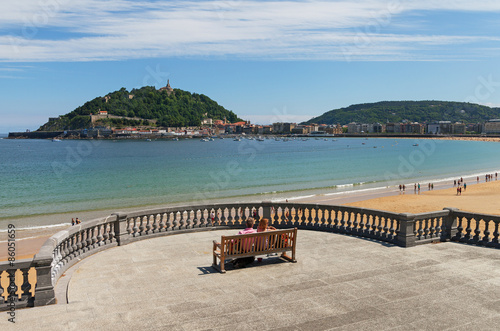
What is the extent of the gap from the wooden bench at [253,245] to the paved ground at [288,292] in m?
0.40

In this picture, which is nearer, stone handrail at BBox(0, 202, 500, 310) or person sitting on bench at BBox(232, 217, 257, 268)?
stone handrail at BBox(0, 202, 500, 310)

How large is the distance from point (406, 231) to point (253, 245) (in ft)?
15.5

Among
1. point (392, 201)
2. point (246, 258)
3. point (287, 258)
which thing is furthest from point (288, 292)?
point (392, 201)

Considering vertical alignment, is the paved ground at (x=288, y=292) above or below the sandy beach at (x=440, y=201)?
above

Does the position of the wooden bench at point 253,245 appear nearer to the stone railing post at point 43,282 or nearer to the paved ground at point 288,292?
the paved ground at point 288,292

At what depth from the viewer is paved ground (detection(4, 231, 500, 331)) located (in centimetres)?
657

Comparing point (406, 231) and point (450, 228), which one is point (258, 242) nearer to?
point (406, 231)

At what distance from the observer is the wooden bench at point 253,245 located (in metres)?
8.97

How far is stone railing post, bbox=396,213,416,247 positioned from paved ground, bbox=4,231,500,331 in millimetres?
284

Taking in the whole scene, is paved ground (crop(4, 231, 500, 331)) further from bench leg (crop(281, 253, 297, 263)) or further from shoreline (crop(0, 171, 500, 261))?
shoreline (crop(0, 171, 500, 261))

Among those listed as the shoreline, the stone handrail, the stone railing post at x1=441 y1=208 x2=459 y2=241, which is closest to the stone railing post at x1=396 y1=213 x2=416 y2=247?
the stone handrail

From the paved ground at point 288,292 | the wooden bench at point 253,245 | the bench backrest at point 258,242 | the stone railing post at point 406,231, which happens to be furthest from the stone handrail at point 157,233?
the bench backrest at point 258,242

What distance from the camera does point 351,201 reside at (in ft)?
133

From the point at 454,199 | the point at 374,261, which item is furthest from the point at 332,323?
the point at 454,199
